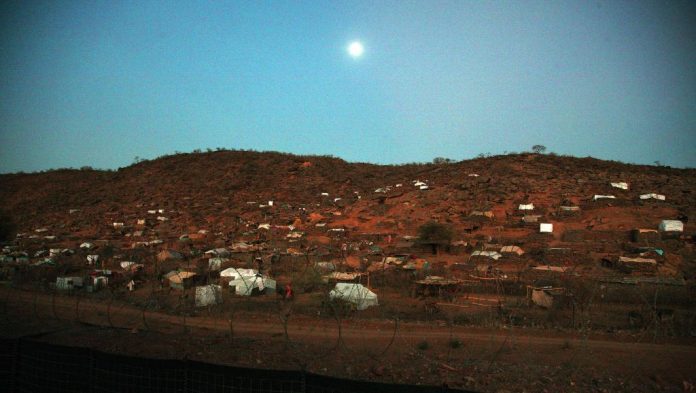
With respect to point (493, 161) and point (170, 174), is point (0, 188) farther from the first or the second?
point (493, 161)

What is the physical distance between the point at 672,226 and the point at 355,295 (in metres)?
18.4

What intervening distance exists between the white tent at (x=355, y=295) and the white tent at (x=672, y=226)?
17.3 metres

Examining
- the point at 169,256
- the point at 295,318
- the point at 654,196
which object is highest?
the point at 654,196

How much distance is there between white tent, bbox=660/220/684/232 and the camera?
23.1 metres

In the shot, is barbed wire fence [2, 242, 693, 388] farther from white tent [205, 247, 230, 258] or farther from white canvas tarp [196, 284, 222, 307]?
white tent [205, 247, 230, 258]

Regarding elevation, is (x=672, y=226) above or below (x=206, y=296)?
above

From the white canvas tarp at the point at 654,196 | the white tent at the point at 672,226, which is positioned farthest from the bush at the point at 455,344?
the white canvas tarp at the point at 654,196

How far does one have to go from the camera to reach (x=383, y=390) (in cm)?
346

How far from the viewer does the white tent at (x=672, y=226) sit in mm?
23098

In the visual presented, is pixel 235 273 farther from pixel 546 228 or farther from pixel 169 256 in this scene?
pixel 546 228

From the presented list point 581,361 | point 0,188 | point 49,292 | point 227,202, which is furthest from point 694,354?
point 0,188

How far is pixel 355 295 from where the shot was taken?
1406cm

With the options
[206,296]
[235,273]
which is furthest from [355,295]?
[235,273]

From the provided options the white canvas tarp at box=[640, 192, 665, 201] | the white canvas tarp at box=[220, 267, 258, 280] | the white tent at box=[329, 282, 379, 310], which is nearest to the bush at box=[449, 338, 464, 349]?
the white tent at box=[329, 282, 379, 310]
